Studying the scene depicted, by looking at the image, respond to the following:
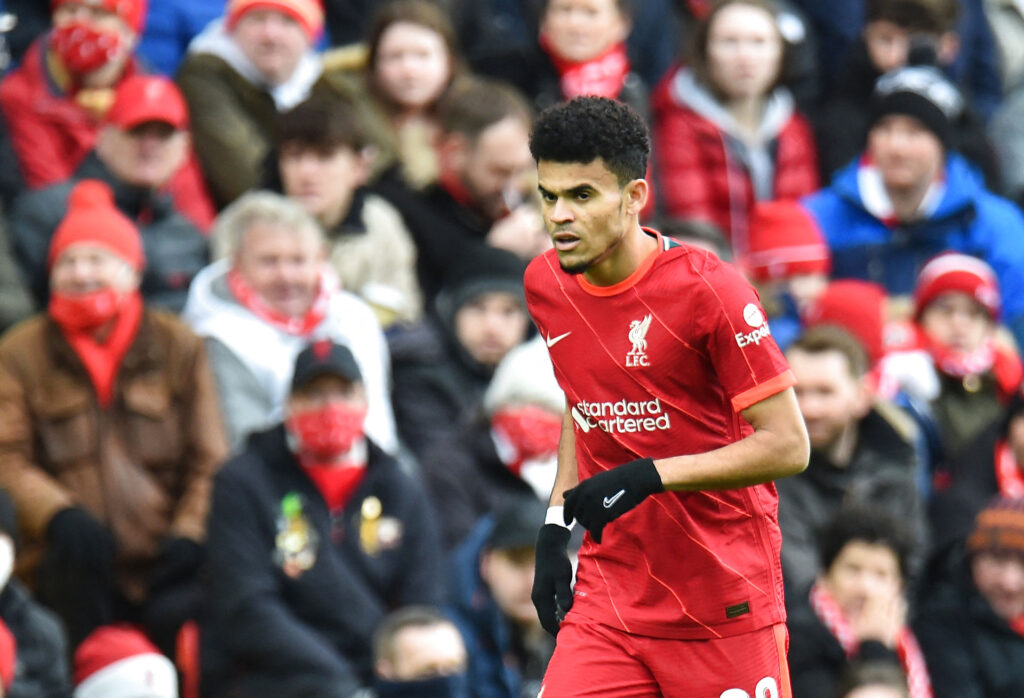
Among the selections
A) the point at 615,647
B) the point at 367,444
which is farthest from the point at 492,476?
the point at 615,647

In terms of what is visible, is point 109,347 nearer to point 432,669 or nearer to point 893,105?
point 432,669

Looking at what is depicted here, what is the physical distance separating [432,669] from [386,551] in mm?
690

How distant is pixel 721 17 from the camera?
10953 mm

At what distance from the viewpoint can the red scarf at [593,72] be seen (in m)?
10.8

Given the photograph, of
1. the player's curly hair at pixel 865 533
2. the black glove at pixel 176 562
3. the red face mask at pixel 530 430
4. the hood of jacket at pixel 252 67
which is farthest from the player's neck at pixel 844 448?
the hood of jacket at pixel 252 67

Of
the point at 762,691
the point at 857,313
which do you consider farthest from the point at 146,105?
the point at 762,691

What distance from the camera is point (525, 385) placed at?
849 cm

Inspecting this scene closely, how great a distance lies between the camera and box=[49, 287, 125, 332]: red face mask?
318 inches

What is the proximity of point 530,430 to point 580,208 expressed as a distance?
3.16 metres

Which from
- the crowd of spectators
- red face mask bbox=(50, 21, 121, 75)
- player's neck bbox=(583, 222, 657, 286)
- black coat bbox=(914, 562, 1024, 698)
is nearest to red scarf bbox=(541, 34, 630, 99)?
the crowd of spectators

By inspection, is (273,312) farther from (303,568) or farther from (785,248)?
(785,248)

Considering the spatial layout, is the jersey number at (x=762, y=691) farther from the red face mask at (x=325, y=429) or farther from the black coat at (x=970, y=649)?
the black coat at (x=970, y=649)

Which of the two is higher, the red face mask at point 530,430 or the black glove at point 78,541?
the red face mask at point 530,430

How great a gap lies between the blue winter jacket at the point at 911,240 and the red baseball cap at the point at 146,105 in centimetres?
366
